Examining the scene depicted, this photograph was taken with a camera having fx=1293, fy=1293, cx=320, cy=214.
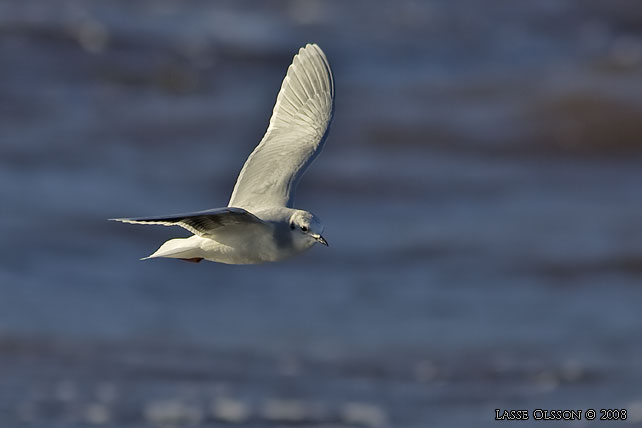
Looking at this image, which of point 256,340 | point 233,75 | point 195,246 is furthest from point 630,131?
point 195,246

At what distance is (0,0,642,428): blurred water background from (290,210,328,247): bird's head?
445 centimetres

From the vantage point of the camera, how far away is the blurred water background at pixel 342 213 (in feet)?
32.0

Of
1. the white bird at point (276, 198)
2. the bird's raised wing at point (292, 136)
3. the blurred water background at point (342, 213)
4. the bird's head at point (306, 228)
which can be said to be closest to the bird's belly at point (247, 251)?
→ the white bird at point (276, 198)

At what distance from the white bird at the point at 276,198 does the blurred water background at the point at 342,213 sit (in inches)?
145

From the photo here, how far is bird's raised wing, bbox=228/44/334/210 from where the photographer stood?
17.9ft

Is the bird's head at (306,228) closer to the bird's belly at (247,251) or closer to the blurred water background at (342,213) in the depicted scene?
the bird's belly at (247,251)

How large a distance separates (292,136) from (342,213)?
8050mm

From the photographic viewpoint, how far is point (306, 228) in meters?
4.71

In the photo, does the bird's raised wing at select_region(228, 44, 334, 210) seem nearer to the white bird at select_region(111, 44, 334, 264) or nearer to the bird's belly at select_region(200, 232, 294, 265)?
the white bird at select_region(111, 44, 334, 264)

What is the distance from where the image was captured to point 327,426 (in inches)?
360

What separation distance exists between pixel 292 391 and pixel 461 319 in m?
2.06

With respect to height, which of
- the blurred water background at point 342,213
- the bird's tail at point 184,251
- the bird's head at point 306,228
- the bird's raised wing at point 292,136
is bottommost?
the bird's head at point 306,228

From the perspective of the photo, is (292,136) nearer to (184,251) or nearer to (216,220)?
(184,251)

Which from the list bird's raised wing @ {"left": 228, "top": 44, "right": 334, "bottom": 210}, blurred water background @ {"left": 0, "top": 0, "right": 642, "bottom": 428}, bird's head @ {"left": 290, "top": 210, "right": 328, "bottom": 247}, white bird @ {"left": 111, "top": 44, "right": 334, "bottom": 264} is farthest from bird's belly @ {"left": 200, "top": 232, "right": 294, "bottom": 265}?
blurred water background @ {"left": 0, "top": 0, "right": 642, "bottom": 428}
